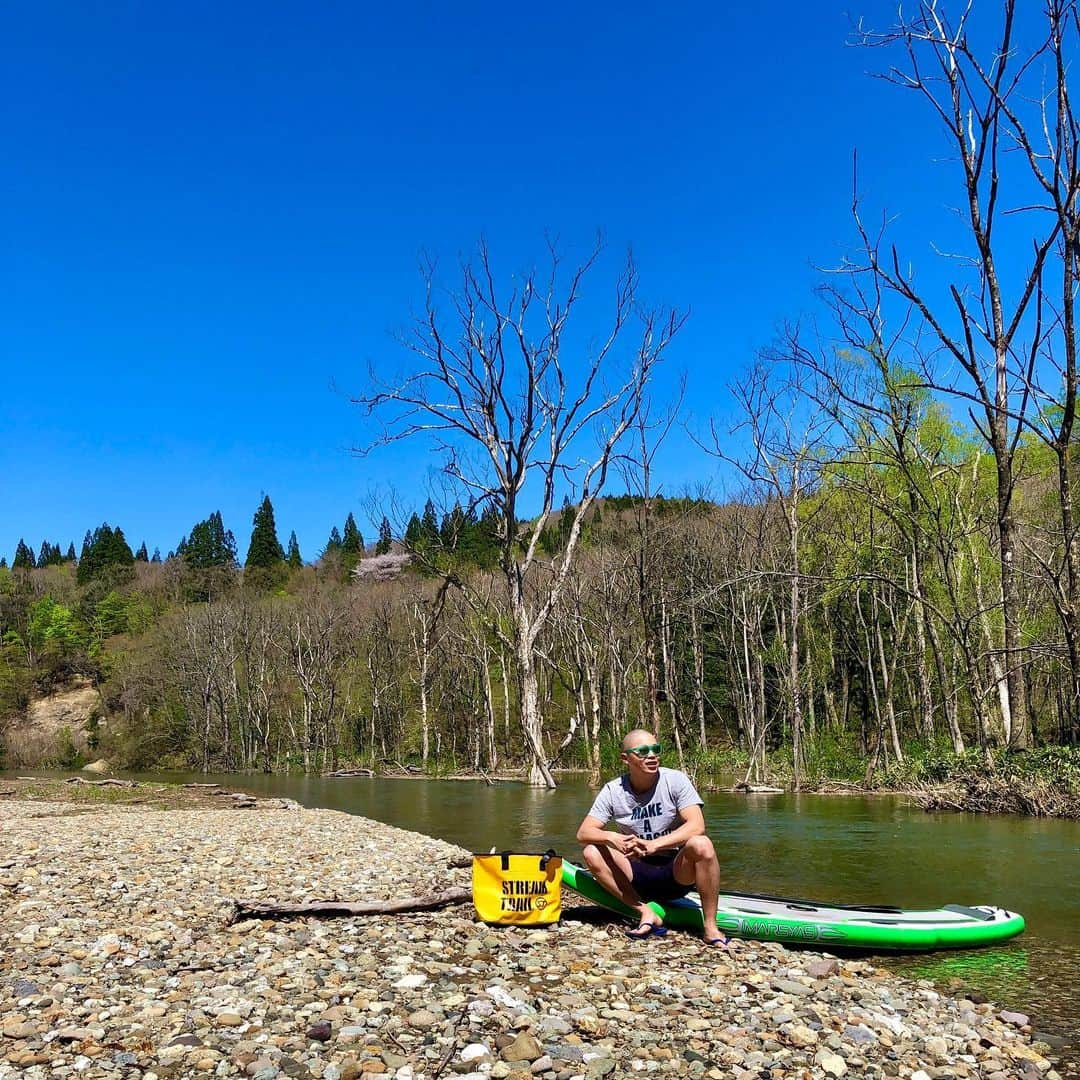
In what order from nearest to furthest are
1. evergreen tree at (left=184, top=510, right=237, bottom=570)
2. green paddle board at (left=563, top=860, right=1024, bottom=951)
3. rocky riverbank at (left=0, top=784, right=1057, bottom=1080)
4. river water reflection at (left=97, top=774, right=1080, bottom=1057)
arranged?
rocky riverbank at (left=0, top=784, right=1057, bottom=1080) < river water reflection at (left=97, top=774, right=1080, bottom=1057) < green paddle board at (left=563, top=860, right=1024, bottom=951) < evergreen tree at (left=184, top=510, right=237, bottom=570)

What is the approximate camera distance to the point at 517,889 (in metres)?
6.26

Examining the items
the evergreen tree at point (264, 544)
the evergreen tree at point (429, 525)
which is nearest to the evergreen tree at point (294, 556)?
the evergreen tree at point (264, 544)

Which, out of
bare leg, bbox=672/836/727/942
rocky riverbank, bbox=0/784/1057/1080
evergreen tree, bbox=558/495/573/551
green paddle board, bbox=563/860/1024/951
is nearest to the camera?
rocky riverbank, bbox=0/784/1057/1080

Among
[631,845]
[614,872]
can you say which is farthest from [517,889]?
[631,845]

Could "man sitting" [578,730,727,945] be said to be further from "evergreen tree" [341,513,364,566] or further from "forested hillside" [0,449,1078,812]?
"evergreen tree" [341,513,364,566]

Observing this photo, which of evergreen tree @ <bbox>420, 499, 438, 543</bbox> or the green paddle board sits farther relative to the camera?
evergreen tree @ <bbox>420, 499, 438, 543</bbox>

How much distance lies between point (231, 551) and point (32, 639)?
2571cm

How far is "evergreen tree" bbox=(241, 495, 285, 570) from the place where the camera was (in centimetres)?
8662

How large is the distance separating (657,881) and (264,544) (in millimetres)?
86253

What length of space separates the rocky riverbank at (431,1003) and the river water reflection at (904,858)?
0.76 m

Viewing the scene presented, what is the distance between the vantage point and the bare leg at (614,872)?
6.22 m

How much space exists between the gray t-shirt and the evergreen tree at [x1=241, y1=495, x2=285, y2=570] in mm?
83209

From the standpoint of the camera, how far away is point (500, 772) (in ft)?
Result: 126

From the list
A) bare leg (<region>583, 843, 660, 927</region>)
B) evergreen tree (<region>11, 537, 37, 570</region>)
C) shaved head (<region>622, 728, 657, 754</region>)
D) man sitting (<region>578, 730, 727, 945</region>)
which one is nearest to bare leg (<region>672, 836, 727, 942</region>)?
man sitting (<region>578, 730, 727, 945</region>)
